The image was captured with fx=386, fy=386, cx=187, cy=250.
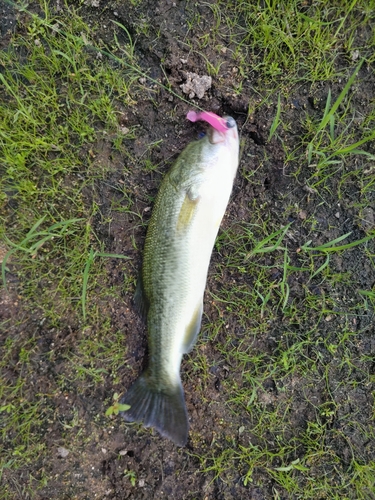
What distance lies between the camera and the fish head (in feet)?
7.92

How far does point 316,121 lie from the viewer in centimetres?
276

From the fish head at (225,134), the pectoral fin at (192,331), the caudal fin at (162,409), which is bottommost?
the caudal fin at (162,409)

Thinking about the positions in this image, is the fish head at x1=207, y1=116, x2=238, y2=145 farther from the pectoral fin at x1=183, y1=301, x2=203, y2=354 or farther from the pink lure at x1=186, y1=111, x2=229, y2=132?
the pectoral fin at x1=183, y1=301, x2=203, y2=354

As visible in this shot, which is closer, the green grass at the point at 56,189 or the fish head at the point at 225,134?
the fish head at the point at 225,134

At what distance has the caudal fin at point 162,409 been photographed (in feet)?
7.84

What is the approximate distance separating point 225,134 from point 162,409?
5.80 feet

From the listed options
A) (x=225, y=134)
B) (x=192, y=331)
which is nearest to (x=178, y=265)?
(x=192, y=331)

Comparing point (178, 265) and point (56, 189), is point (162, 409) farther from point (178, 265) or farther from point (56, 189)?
point (56, 189)

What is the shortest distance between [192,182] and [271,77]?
1075 mm

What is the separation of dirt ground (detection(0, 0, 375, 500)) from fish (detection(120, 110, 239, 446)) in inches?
10.3

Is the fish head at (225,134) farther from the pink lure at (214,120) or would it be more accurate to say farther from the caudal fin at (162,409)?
the caudal fin at (162,409)

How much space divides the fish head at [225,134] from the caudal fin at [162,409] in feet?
5.09

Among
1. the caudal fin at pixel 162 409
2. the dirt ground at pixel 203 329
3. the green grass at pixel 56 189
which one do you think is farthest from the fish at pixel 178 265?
the green grass at pixel 56 189

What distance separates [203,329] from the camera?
106 inches
